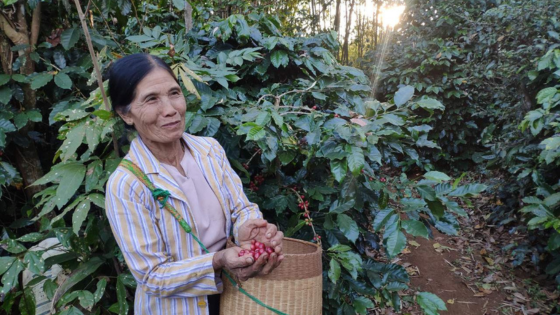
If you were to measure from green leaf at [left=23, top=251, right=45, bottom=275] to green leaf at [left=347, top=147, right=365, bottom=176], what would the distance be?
4.56 feet

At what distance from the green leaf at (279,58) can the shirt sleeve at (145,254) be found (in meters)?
1.51

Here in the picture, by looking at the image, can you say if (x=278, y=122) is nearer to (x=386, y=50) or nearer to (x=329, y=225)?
(x=329, y=225)

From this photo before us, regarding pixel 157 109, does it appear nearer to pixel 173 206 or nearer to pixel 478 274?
pixel 173 206

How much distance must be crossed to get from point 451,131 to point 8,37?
5.60 meters

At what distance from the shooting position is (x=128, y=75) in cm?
129

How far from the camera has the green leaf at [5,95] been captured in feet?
6.48

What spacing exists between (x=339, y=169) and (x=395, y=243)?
37 centimetres

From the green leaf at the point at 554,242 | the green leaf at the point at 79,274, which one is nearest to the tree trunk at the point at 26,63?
the green leaf at the point at 79,274

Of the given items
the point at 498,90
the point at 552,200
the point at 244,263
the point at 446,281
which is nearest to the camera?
the point at 244,263

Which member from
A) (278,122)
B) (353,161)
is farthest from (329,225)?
(278,122)

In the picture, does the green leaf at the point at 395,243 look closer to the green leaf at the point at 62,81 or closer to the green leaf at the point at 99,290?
the green leaf at the point at 99,290

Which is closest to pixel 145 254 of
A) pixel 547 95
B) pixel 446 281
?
pixel 547 95

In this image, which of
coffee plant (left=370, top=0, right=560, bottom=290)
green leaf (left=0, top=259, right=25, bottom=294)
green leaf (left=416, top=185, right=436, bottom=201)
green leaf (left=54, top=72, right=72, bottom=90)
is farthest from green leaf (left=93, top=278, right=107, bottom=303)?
coffee plant (left=370, top=0, right=560, bottom=290)

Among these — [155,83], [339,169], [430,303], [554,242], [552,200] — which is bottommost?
[554,242]
